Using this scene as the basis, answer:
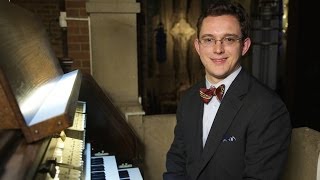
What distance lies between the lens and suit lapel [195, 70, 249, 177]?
75.4 inches

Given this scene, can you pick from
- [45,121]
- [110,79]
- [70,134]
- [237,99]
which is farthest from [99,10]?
[45,121]

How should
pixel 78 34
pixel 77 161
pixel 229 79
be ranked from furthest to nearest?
pixel 78 34
pixel 77 161
pixel 229 79

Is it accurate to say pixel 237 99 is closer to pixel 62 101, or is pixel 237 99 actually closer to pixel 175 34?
pixel 62 101

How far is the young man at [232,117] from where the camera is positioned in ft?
5.84

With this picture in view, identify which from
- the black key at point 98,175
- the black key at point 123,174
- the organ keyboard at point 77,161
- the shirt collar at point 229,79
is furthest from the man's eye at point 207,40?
the black key at point 123,174

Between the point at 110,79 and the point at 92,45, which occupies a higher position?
the point at 92,45

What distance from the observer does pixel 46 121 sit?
1202 mm

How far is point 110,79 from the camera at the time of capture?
156 inches

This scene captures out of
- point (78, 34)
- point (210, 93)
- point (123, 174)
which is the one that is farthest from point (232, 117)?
point (78, 34)

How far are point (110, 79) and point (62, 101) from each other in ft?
8.20

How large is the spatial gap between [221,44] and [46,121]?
107 centimetres

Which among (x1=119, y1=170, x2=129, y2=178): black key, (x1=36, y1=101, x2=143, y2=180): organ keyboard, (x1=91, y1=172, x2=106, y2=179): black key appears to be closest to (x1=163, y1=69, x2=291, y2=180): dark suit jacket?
(x1=36, y1=101, x2=143, y2=180): organ keyboard

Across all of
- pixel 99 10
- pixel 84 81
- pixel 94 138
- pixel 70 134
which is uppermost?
pixel 99 10

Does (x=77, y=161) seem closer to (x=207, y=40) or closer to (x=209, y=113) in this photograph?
(x=209, y=113)
